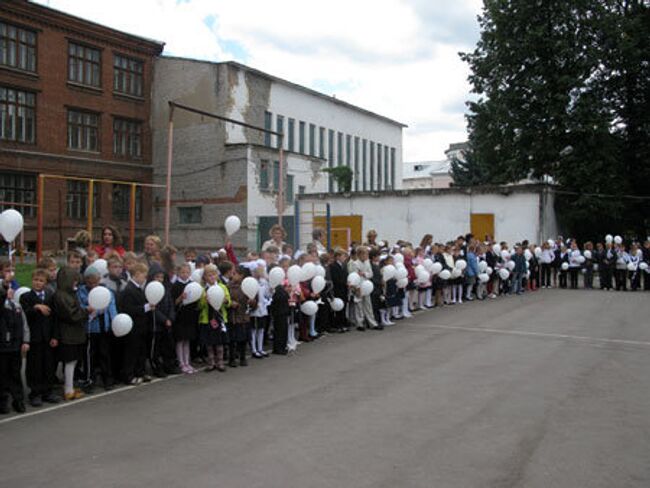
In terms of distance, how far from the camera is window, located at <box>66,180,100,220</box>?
112 feet

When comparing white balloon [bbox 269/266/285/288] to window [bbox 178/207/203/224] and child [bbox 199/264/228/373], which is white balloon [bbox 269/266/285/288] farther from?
window [bbox 178/207/203/224]

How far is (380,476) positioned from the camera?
5070mm

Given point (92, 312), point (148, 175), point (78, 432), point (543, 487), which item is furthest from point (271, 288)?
point (148, 175)

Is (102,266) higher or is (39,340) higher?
(102,266)

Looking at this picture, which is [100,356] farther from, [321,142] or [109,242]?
[321,142]

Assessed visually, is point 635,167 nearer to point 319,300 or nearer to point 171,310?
point 319,300

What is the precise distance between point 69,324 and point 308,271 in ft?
15.8

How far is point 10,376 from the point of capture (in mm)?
7184

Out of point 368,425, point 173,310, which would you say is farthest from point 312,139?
point 368,425

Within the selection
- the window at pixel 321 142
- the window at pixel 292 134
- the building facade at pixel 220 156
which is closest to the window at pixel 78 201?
the building facade at pixel 220 156

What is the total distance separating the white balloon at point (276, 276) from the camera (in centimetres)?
1064

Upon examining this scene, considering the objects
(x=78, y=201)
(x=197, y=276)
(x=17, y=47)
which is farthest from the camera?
(x=78, y=201)

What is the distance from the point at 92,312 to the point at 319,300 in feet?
16.4

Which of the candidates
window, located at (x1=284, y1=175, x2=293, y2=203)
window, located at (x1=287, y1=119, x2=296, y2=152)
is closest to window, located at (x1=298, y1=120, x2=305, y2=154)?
window, located at (x1=287, y1=119, x2=296, y2=152)
